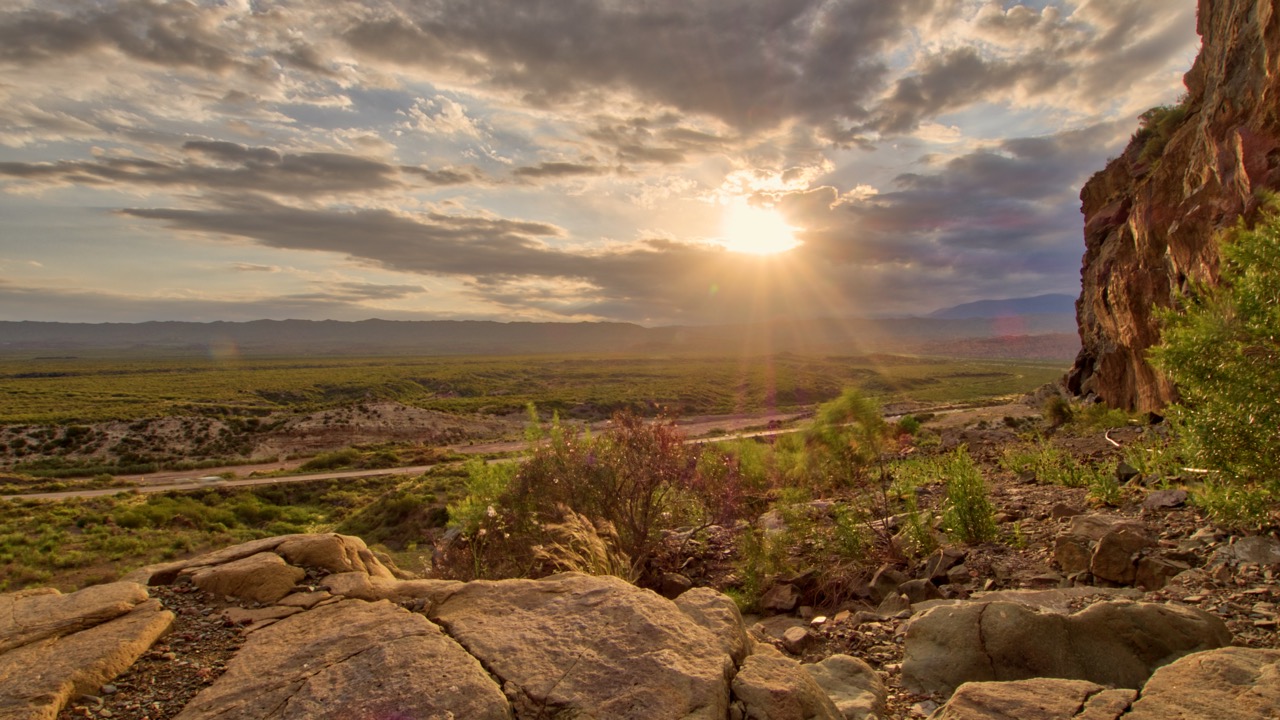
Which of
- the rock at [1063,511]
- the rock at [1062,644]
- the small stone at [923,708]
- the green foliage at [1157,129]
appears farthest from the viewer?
the green foliage at [1157,129]

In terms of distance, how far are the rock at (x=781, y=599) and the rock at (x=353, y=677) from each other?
6276mm

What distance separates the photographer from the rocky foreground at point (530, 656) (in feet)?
13.2

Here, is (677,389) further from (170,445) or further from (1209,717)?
(1209,717)

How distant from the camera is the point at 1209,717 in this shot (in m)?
3.90

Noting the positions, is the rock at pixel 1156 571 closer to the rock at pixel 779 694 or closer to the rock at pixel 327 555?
the rock at pixel 779 694

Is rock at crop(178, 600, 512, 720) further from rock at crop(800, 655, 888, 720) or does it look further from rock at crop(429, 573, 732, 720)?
rock at crop(800, 655, 888, 720)

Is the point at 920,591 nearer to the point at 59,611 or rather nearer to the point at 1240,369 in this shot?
the point at 1240,369

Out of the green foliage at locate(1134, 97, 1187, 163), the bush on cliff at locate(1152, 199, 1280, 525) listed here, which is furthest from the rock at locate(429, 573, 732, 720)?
the green foliage at locate(1134, 97, 1187, 163)

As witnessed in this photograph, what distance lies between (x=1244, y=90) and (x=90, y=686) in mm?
24097

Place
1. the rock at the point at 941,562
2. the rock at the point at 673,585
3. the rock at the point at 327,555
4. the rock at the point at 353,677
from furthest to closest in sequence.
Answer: the rock at the point at 673,585 < the rock at the point at 941,562 < the rock at the point at 327,555 < the rock at the point at 353,677

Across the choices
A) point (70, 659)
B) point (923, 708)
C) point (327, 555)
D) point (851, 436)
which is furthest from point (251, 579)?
point (851, 436)

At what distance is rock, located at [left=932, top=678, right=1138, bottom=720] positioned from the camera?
4137mm

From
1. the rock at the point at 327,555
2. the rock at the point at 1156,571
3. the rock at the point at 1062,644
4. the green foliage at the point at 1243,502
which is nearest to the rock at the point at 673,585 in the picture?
the rock at the point at 327,555

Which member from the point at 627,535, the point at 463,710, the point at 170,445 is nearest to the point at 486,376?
the point at 170,445
